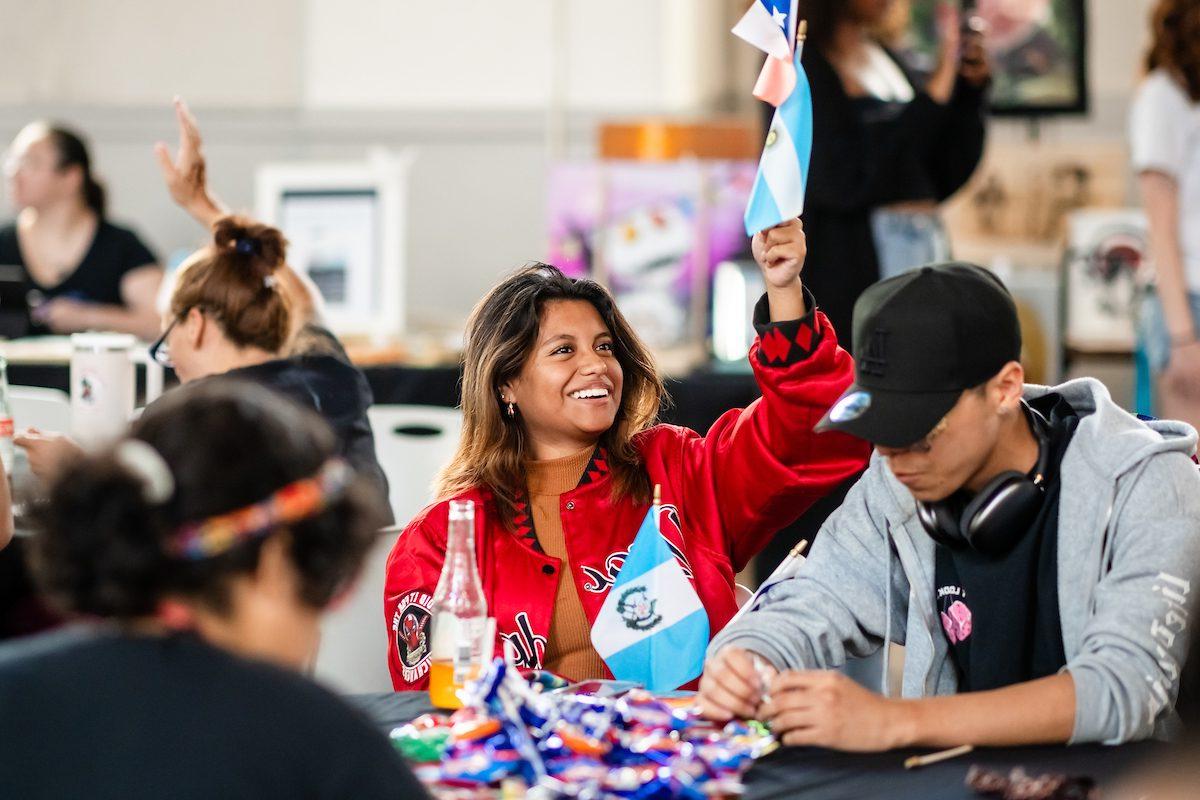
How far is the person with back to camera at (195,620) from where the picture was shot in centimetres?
103

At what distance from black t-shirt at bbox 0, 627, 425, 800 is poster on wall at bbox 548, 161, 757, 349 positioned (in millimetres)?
3536

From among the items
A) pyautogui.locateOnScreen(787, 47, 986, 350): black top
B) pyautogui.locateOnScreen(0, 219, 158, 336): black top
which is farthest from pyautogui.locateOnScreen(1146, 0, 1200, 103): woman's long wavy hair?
pyautogui.locateOnScreen(0, 219, 158, 336): black top

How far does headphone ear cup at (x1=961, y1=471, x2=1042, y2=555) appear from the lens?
5.91 feet

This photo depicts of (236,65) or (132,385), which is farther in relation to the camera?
(236,65)

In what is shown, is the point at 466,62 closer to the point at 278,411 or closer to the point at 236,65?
the point at 236,65

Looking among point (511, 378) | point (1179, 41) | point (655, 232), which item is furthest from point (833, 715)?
point (655, 232)

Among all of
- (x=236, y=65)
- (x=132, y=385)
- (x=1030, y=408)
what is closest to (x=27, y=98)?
(x=236, y=65)

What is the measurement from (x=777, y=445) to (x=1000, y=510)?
21.6 inches

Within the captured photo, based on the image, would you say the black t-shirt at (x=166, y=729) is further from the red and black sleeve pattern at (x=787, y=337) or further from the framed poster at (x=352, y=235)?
the framed poster at (x=352, y=235)

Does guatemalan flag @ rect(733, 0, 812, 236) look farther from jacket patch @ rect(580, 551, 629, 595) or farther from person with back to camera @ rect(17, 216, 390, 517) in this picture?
person with back to camera @ rect(17, 216, 390, 517)

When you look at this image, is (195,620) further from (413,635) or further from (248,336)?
(248,336)

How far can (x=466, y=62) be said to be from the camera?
24.6 ft

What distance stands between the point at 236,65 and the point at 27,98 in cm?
103

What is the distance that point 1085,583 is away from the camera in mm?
1807
